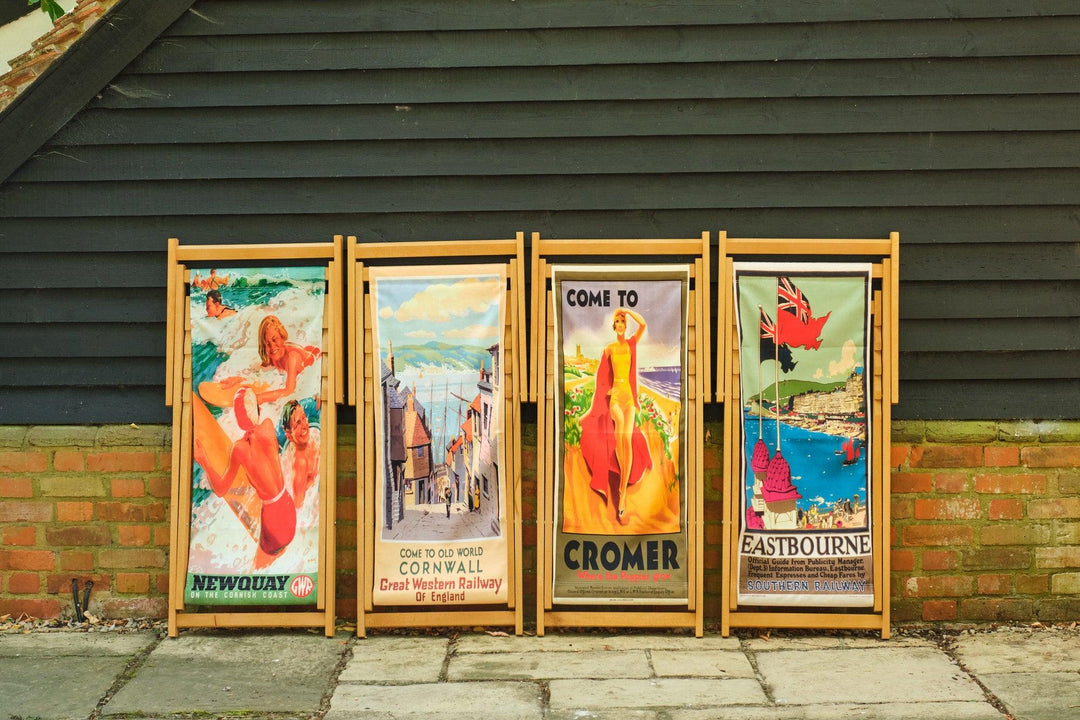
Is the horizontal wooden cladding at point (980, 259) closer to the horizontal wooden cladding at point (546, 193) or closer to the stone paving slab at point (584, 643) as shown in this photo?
the horizontal wooden cladding at point (546, 193)

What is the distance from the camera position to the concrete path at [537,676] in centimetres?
403

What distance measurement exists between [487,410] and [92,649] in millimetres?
2183

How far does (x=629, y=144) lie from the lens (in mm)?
4938

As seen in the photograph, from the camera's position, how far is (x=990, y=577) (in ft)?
16.6

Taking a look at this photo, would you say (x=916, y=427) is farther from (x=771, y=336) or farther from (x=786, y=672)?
(x=786, y=672)

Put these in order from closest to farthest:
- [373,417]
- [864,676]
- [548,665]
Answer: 1. [864,676]
2. [548,665]
3. [373,417]

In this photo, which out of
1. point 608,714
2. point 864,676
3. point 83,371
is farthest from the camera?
point 83,371

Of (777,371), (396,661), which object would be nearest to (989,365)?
(777,371)

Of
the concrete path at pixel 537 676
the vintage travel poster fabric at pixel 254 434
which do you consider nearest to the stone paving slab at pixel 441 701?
the concrete path at pixel 537 676

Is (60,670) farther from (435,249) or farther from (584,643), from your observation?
(435,249)

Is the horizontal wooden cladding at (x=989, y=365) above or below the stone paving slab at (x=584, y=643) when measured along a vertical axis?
above

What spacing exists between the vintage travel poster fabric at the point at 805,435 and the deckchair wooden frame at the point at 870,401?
4cm

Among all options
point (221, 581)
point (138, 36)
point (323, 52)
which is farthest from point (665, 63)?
point (221, 581)

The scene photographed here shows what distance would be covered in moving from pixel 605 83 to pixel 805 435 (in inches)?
77.4
